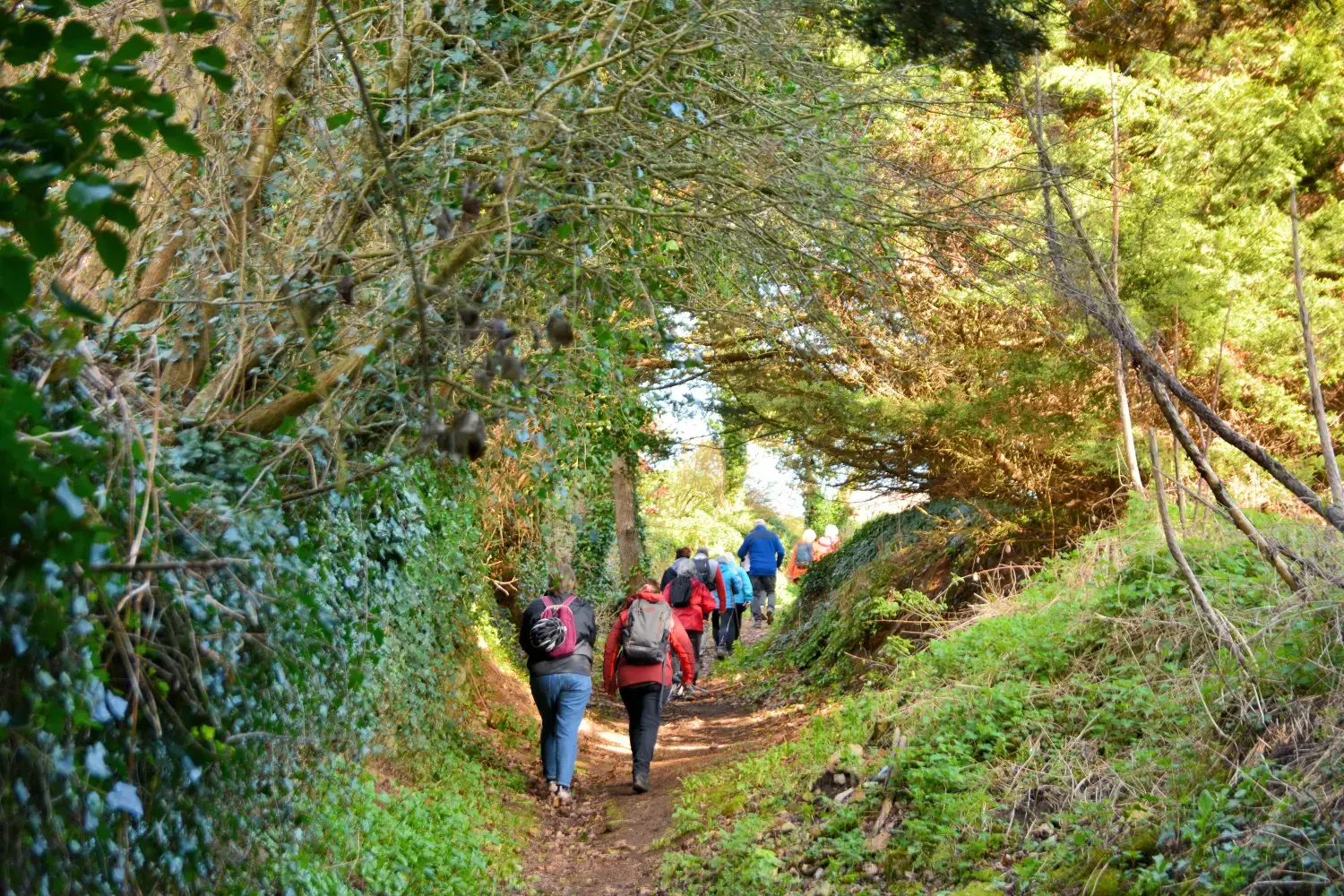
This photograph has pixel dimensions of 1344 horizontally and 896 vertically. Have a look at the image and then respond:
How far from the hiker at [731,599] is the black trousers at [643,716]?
835 cm

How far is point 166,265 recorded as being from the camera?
5.90 meters

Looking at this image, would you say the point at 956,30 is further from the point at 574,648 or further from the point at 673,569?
the point at 673,569

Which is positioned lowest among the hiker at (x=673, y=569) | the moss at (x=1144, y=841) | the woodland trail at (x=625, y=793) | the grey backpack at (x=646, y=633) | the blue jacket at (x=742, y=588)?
the woodland trail at (x=625, y=793)

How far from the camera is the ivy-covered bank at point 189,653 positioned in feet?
9.71

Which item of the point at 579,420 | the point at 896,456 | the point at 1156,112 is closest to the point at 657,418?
the point at 896,456

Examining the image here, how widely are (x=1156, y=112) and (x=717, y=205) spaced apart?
253 inches

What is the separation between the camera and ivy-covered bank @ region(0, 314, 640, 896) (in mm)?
2959

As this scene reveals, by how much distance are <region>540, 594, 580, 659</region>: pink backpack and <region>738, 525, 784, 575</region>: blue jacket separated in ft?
35.0

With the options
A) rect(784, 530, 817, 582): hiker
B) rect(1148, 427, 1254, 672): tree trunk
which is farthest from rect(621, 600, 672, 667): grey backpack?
rect(784, 530, 817, 582): hiker

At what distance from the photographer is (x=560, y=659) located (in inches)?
373

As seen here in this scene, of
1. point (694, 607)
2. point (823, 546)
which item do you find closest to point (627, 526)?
point (694, 607)

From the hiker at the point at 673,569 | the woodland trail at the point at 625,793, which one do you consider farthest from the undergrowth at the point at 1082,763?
the hiker at the point at 673,569

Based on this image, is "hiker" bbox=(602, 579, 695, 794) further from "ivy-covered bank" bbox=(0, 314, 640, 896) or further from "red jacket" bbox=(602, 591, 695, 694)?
"ivy-covered bank" bbox=(0, 314, 640, 896)

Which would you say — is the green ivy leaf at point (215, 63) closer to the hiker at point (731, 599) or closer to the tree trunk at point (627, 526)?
the tree trunk at point (627, 526)
